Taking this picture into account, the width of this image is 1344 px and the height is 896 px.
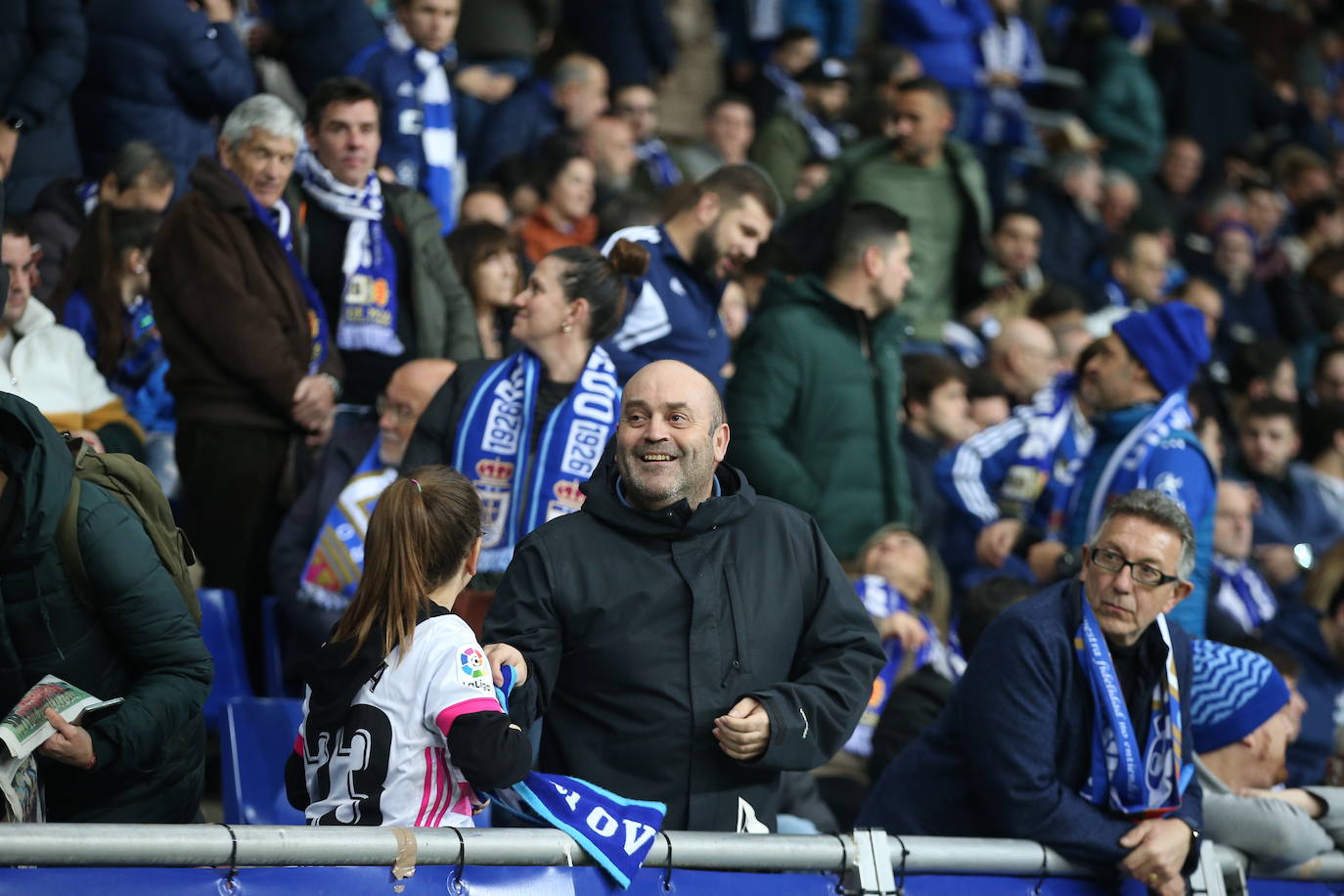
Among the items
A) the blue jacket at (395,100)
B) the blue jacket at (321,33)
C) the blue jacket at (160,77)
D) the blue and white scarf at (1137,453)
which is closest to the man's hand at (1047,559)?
the blue and white scarf at (1137,453)

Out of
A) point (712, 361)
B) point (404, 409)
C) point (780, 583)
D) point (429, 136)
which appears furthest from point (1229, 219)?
point (780, 583)

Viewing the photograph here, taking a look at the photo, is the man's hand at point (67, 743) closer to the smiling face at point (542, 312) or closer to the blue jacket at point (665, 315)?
the smiling face at point (542, 312)

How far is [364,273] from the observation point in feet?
22.1

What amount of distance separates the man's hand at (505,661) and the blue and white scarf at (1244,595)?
4.81 meters

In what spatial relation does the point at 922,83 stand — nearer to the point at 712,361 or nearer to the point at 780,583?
the point at 712,361

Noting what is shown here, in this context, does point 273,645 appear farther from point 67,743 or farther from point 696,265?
point 67,743

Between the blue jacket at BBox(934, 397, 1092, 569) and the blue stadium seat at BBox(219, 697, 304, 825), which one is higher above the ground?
the blue jacket at BBox(934, 397, 1092, 569)

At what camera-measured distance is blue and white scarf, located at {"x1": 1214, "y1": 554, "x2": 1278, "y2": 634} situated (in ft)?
26.6

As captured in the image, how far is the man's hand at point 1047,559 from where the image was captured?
20.7ft

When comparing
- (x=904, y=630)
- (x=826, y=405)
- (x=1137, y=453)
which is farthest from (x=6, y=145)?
(x=1137, y=453)

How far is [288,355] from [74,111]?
229 centimetres

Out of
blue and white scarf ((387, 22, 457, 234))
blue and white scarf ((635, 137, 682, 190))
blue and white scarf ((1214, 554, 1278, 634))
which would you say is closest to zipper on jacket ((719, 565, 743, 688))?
blue and white scarf ((1214, 554, 1278, 634))

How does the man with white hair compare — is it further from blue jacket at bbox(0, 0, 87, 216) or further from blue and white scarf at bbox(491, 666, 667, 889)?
blue and white scarf at bbox(491, 666, 667, 889)

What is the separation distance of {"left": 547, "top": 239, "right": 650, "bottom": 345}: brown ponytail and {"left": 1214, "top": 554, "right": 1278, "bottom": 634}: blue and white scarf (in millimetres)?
3632
